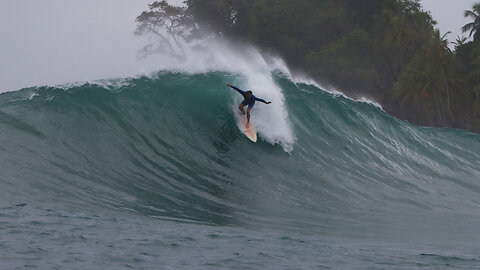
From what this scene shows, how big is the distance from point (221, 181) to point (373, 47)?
4245 centimetres

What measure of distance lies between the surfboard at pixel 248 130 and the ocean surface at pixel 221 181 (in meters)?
0.17

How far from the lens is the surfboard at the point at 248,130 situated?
16031 mm

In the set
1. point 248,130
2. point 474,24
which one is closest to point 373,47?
point 474,24

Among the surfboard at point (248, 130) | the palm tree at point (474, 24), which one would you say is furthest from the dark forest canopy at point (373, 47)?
the surfboard at point (248, 130)

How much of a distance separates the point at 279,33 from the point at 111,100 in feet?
135

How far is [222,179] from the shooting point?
13.9m

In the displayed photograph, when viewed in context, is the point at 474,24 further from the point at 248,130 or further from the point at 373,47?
the point at 248,130

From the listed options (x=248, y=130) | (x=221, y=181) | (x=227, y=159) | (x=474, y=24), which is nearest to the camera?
(x=221, y=181)

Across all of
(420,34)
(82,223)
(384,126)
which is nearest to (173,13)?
(420,34)

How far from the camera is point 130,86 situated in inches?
734

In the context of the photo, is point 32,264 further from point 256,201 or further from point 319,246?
point 256,201

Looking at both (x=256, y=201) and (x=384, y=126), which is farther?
(x=384, y=126)

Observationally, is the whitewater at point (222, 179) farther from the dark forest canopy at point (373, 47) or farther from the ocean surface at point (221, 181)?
the dark forest canopy at point (373, 47)

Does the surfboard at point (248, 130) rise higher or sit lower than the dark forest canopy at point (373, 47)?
lower
